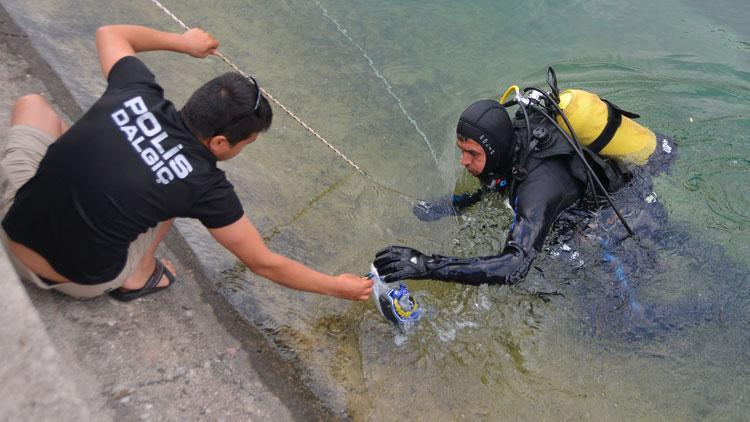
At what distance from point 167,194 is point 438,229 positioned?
217cm

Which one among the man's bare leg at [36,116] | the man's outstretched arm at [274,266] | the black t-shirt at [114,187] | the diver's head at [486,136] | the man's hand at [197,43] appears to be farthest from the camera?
the diver's head at [486,136]

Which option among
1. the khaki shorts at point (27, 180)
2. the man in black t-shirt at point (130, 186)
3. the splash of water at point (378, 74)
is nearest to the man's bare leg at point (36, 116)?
the khaki shorts at point (27, 180)

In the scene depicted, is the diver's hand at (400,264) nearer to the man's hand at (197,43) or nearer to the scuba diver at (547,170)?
the scuba diver at (547,170)

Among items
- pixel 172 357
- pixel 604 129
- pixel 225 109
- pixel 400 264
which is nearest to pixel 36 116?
pixel 225 109

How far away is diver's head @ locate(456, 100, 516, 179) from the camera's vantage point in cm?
337

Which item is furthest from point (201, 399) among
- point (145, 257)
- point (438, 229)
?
point (438, 229)

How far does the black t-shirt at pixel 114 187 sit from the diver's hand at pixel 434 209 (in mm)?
1940

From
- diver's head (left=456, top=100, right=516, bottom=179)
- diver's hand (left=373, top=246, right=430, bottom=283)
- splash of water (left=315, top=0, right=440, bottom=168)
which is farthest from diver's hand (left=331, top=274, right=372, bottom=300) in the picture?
splash of water (left=315, top=0, right=440, bottom=168)

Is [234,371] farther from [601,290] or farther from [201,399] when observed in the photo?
[601,290]

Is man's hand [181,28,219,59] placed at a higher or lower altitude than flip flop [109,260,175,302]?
higher

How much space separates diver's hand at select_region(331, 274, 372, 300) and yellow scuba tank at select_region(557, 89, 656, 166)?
1.67 m

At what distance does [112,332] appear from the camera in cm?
251

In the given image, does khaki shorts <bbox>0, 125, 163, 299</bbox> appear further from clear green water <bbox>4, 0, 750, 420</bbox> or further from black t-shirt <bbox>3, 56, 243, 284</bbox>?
clear green water <bbox>4, 0, 750, 420</bbox>

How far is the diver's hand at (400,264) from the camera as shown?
289cm
